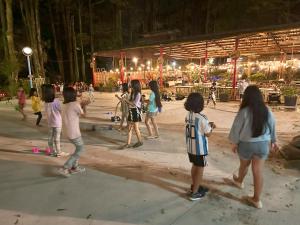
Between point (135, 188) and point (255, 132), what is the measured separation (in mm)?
2054

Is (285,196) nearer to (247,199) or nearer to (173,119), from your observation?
(247,199)

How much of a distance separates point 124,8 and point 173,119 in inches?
1091

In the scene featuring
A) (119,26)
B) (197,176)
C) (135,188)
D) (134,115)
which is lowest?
(135,188)

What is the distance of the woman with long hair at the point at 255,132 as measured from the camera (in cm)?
342

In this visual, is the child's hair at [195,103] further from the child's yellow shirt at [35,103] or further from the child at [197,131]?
the child's yellow shirt at [35,103]

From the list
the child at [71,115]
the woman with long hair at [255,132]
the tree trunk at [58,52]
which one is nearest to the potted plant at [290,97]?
the woman with long hair at [255,132]

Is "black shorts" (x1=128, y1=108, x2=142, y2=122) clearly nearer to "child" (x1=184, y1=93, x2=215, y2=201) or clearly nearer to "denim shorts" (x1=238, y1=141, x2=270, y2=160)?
"child" (x1=184, y1=93, x2=215, y2=201)

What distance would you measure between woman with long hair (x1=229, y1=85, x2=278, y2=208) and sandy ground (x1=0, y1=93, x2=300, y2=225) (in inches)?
18.1

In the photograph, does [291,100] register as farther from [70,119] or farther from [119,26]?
[119,26]

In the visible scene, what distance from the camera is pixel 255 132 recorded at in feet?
11.3

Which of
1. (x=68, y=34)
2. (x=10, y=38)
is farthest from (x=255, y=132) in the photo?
(x=68, y=34)

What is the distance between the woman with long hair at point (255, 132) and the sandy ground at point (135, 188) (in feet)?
1.51

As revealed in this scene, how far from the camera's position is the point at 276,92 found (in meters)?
14.1

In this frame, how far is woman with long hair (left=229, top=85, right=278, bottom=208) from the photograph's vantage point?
11.2ft
